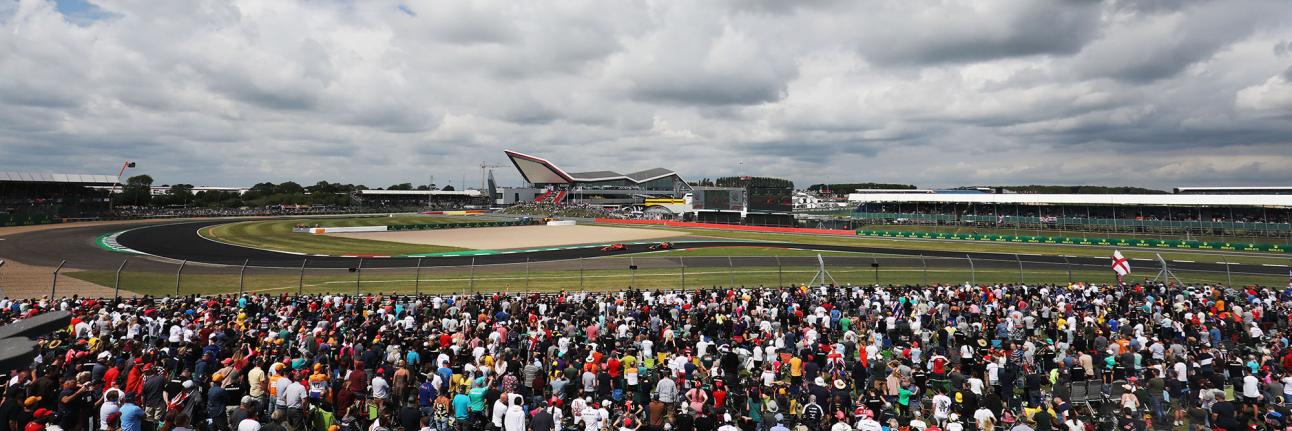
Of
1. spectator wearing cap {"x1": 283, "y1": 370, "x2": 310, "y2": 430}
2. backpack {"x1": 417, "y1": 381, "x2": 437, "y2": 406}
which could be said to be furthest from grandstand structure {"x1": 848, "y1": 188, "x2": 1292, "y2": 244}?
spectator wearing cap {"x1": 283, "y1": 370, "x2": 310, "y2": 430}

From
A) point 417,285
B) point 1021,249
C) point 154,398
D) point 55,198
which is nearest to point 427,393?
point 154,398

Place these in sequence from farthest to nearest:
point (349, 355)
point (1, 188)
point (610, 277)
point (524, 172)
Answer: point (524, 172) < point (1, 188) < point (610, 277) < point (349, 355)

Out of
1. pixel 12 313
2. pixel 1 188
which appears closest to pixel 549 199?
pixel 1 188

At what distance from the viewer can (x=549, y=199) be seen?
174 meters

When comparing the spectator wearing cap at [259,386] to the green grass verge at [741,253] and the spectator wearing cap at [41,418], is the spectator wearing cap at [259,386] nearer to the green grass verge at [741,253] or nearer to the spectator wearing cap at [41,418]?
the spectator wearing cap at [41,418]

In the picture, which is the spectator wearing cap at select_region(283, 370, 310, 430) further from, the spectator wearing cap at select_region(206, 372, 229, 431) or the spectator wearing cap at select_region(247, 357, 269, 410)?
the spectator wearing cap at select_region(206, 372, 229, 431)

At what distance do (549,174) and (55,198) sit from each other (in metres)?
119

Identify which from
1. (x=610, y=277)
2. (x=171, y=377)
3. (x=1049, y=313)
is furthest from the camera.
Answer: (x=610, y=277)

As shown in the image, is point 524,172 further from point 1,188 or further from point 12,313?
point 12,313

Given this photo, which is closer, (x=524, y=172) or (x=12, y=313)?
(x=12, y=313)

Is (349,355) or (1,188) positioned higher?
(1,188)

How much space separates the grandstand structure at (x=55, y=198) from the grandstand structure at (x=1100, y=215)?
353 ft

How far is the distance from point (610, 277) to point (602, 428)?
25886 millimetres

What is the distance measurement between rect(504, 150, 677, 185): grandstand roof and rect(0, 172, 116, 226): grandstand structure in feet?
355
